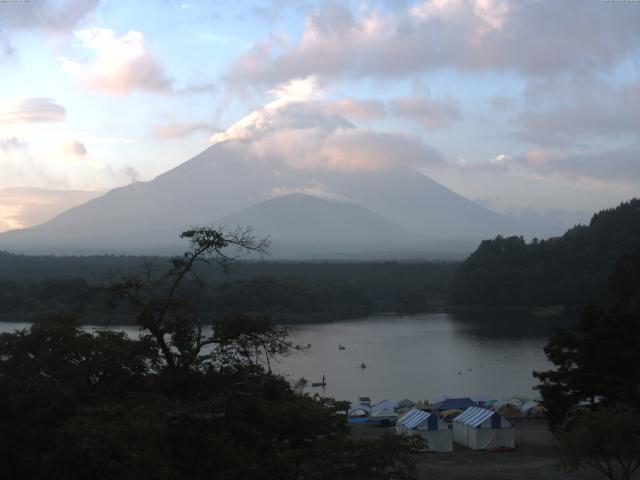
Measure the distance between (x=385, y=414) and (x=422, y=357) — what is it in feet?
33.2

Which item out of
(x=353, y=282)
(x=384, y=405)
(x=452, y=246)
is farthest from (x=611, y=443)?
(x=452, y=246)

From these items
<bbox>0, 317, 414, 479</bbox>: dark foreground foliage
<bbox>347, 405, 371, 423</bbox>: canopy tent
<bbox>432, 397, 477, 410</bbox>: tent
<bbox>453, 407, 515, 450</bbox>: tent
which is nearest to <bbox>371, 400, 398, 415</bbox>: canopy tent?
<bbox>347, 405, 371, 423</bbox>: canopy tent

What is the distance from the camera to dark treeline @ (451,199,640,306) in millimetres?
40438

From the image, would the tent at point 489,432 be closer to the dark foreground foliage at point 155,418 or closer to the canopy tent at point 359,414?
the canopy tent at point 359,414

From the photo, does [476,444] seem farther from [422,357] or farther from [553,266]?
[553,266]

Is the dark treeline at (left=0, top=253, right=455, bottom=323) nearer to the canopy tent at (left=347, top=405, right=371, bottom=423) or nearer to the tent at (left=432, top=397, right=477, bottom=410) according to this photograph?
the canopy tent at (left=347, top=405, right=371, bottom=423)

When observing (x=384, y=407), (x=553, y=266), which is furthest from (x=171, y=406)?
(x=553, y=266)

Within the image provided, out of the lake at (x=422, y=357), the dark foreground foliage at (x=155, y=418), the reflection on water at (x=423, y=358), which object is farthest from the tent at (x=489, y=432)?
the dark foreground foliage at (x=155, y=418)

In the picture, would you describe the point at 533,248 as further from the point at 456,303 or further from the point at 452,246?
the point at 452,246

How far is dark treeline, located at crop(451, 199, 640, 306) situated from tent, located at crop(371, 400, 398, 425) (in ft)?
85.0

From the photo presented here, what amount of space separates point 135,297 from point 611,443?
4679mm

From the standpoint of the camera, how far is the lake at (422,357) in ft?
64.9

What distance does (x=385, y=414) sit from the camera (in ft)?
48.4

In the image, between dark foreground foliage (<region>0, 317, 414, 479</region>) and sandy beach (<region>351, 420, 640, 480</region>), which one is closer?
dark foreground foliage (<region>0, 317, 414, 479</region>)
